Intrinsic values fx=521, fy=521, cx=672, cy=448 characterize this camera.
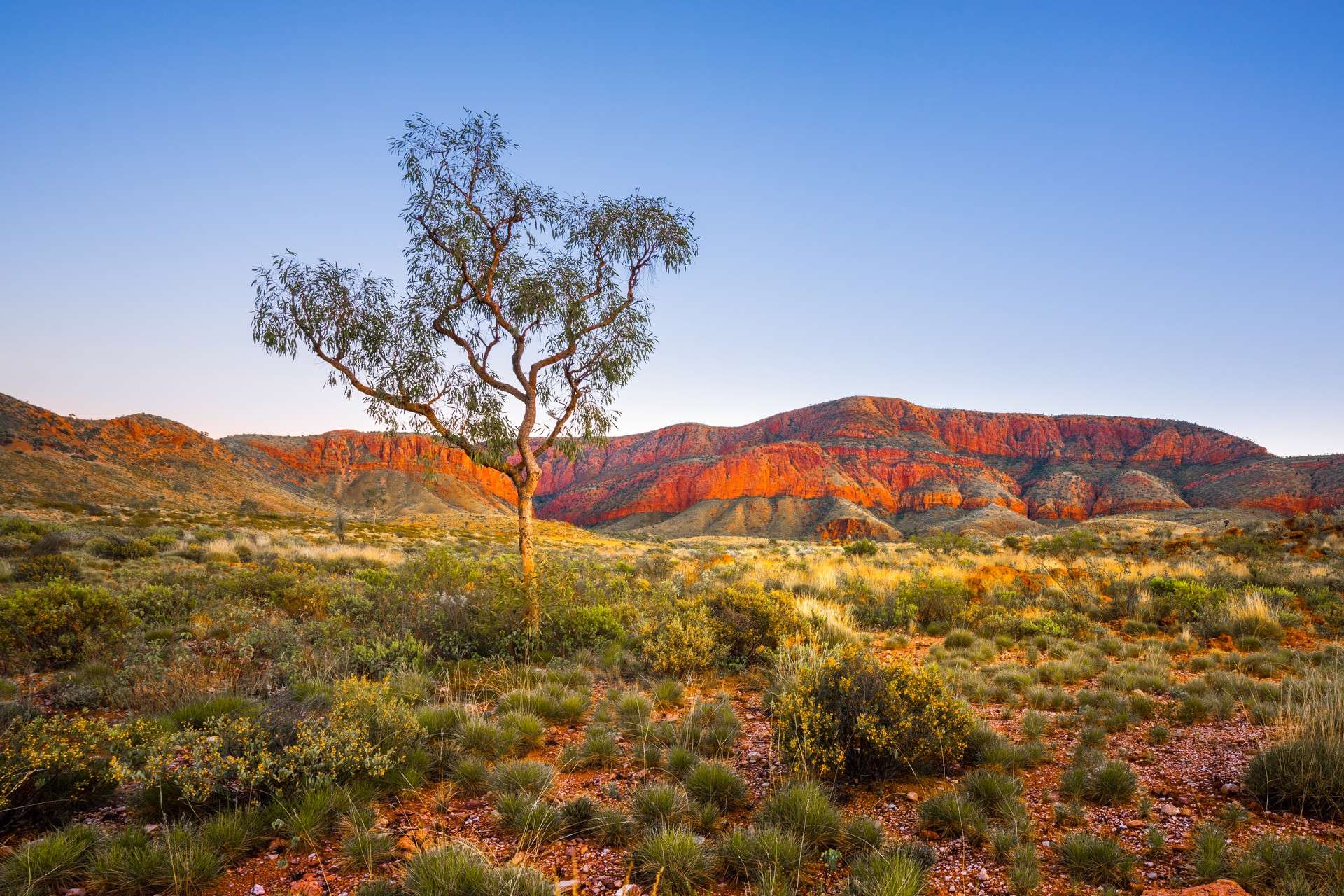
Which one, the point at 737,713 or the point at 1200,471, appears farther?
the point at 1200,471

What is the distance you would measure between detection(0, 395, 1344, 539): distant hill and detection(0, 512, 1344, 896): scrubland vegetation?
50066 mm

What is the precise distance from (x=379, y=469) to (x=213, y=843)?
4705 inches

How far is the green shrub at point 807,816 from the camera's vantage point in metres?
3.50

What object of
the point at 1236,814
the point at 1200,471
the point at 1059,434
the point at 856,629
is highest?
the point at 1059,434

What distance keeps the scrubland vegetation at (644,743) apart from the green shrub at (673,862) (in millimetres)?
15

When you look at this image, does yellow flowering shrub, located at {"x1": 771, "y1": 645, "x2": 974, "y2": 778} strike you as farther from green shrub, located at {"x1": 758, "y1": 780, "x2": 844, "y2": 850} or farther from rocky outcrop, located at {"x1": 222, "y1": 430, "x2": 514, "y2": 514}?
rocky outcrop, located at {"x1": 222, "y1": 430, "x2": 514, "y2": 514}

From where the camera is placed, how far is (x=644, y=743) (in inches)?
197

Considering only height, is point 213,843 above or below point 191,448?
below

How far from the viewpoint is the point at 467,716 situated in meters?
5.48

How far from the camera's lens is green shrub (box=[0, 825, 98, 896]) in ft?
9.19

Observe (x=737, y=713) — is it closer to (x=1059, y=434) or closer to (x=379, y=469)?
(x=379, y=469)

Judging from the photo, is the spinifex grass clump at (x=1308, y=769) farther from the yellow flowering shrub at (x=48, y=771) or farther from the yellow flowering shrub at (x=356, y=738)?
the yellow flowering shrub at (x=48, y=771)

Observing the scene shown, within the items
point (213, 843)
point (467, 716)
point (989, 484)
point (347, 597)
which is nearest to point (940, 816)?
point (467, 716)

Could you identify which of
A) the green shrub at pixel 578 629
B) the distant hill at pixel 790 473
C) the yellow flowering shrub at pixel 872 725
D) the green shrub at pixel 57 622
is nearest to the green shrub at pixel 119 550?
the green shrub at pixel 57 622
